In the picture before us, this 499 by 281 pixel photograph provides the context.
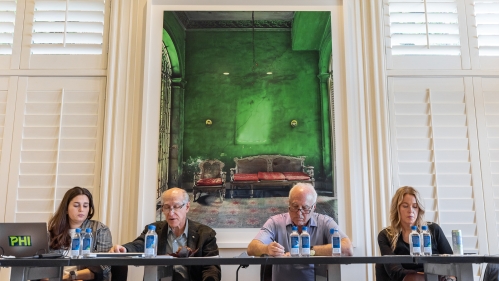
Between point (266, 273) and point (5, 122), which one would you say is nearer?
point (266, 273)

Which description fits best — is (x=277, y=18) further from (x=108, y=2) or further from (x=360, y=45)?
(x=108, y=2)

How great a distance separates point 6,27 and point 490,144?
14.3ft

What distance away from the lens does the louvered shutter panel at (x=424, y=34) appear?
13.3 feet

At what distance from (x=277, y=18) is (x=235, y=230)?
1.85 m

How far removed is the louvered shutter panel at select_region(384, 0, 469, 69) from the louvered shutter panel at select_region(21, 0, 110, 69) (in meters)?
2.55

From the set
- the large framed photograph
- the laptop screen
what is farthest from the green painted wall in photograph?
the laptop screen

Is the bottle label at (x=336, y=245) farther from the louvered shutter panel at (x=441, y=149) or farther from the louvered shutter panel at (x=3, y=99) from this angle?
the louvered shutter panel at (x=3, y=99)

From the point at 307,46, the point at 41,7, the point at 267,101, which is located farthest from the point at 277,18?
the point at 41,7

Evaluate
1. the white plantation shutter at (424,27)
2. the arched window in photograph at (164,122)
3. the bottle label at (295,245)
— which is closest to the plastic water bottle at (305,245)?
the bottle label at (295,245)

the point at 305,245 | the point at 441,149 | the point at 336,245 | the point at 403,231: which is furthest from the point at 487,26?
the point at 305,245

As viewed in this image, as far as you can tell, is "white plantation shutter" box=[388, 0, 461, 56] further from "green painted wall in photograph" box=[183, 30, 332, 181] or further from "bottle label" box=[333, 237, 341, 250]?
"bottle label" box=[333, 237, 341, 250]

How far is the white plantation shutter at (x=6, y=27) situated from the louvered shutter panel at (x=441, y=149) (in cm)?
337

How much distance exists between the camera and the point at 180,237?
3096 millimetres

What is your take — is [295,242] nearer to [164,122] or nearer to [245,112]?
[245,112]
